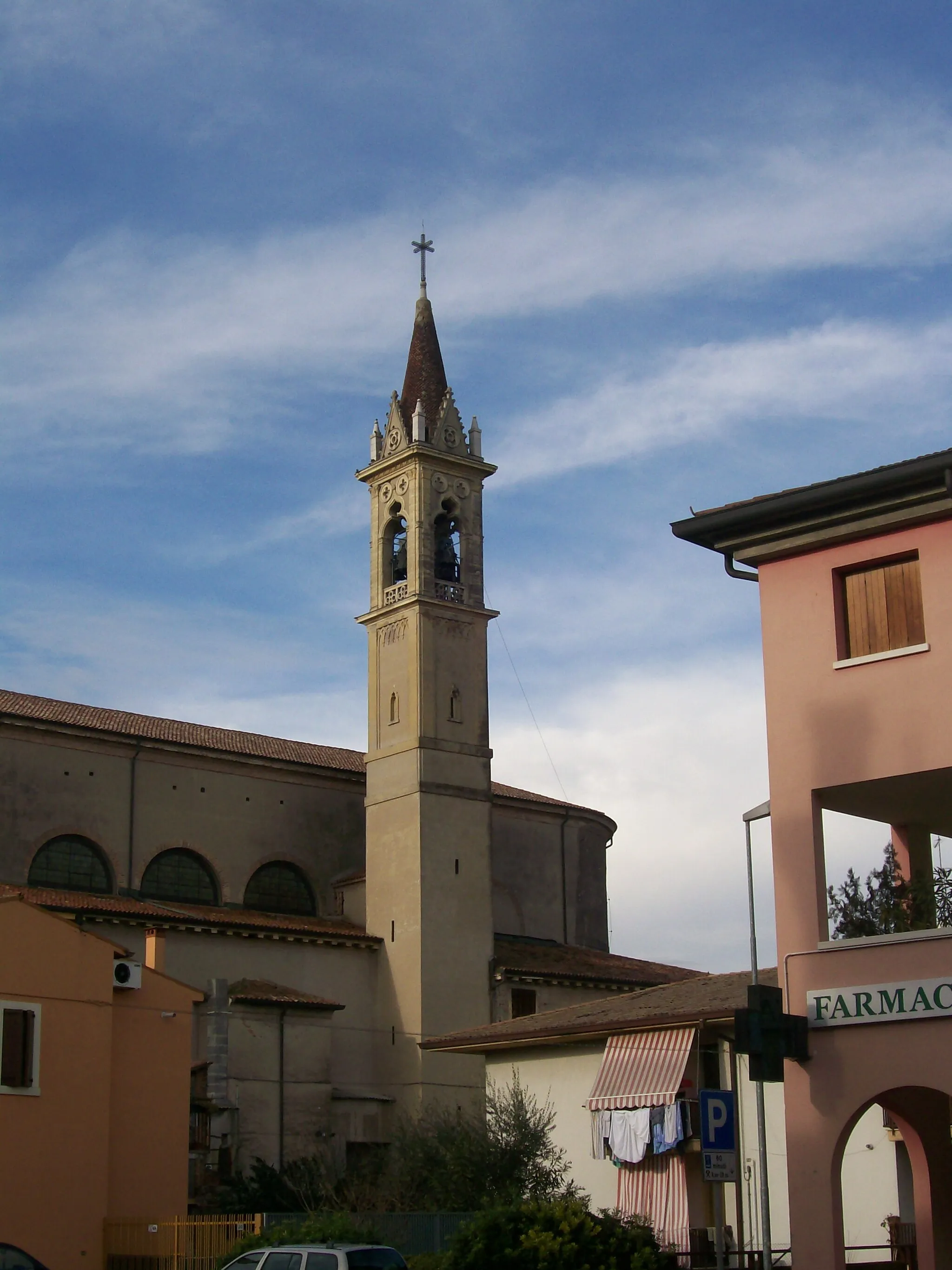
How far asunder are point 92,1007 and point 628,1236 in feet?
33.9

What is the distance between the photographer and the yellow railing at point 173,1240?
2352 centimetres

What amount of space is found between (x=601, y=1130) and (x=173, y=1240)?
692 centimetres

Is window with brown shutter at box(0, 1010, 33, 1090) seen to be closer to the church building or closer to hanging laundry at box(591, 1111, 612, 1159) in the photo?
hanging laundry at box(591, 1111, 612, 1159)

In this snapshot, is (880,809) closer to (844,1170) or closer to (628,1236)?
(628,1236)

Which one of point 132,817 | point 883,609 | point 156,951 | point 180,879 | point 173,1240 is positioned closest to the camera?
point 883,609

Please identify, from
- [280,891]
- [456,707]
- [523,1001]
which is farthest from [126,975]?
[280,891]

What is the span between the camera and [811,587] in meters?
18.3

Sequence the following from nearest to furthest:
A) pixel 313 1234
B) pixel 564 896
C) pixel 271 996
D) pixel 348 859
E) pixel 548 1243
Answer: pixel 548 1243, pixel 313 1234, pixel 271 996, pixel 348 859, pixel 564 896

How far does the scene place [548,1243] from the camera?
64.2 ft

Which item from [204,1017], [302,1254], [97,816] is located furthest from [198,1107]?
[302,1254]

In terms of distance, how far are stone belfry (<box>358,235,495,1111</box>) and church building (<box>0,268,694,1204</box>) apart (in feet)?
0.21

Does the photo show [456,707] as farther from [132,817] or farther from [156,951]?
[156,951]

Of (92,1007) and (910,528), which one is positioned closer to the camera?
(910,528)

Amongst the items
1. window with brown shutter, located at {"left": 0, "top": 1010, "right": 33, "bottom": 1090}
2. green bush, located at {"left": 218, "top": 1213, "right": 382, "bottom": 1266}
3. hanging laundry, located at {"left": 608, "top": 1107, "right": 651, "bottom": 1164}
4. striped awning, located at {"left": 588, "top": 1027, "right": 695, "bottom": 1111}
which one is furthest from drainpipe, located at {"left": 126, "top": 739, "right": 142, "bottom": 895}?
green bush, located at {"left": 218, "top": 1213, "right": 382, "bottom": 1266}
